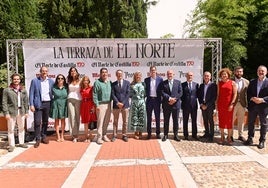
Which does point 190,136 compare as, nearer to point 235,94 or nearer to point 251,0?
point 235,94

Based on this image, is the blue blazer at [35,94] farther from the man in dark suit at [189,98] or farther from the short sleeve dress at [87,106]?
the man in dark suit at [189,98]

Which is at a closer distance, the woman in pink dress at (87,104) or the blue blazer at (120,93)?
the blue blazer at (120,93)

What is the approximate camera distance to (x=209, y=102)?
9.24 meters

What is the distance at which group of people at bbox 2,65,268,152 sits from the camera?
8930 mm

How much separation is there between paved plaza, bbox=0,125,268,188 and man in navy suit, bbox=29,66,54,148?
1.72ft

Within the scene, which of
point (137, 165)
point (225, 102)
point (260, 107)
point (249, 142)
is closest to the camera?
point (137, 165)

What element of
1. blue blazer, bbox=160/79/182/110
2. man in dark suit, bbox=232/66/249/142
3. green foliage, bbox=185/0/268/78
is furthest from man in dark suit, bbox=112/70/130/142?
green foliage, bbox=185/0/268/78

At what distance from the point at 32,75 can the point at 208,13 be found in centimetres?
1418

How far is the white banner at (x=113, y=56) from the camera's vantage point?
10.3 m

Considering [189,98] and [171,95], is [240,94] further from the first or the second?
[171,95]

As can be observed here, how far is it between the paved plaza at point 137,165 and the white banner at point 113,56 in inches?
84.0

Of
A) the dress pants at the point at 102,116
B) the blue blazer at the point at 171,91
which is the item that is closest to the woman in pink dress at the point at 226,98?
the blue blazer at the point at 171,91

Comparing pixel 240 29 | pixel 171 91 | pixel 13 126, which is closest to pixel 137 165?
pixel 171 91

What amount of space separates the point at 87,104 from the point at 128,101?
1040 millimetres
